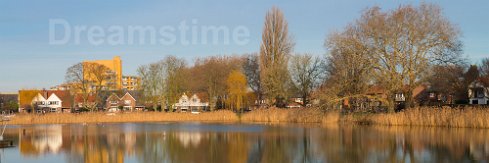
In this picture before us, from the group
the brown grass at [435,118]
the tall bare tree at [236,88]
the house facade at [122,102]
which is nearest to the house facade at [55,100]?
the house facade at [122,102]

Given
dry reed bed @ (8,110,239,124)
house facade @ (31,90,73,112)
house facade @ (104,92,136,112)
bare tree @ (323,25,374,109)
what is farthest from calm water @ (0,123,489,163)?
house facade @ (31,90,73,112)

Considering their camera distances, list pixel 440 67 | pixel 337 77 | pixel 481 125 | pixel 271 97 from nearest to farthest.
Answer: pixel 481 125, pixel 440 67, pixel 337 77, pixel 271 97

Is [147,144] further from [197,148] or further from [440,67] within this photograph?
[440,67]

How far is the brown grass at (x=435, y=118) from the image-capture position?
101 feet

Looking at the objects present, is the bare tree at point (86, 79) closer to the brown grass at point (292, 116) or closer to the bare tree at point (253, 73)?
the bare tree at point (253, 73)

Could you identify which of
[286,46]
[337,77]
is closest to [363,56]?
[337,77]

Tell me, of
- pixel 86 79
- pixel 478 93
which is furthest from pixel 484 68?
pixel 86 79

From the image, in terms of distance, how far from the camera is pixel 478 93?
70562 mm

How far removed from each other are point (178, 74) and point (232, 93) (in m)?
9.45

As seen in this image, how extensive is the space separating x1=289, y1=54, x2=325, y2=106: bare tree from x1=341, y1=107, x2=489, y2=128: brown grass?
20.8 m

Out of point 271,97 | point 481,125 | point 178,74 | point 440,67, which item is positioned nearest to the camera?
point 481,125

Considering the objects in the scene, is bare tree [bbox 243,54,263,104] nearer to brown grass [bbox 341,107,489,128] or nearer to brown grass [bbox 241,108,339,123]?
brown grass [bbox 241,108,339,123]

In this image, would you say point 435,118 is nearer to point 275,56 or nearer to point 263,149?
point 263,149

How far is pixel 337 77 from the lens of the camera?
1699 inches
